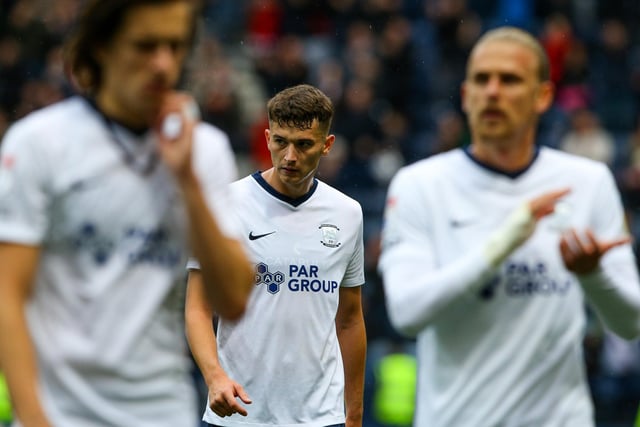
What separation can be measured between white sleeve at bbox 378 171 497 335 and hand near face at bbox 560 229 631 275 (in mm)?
246

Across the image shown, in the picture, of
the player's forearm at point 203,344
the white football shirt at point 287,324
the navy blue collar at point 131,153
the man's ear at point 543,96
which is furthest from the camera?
the white football shirt at point 287,324

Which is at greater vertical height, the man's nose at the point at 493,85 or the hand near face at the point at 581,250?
the man's nose at the point at 493,85

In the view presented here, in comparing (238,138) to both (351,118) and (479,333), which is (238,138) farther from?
(479,333)

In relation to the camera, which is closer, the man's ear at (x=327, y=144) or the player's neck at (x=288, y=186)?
the player's neck at (x=288, y=186)

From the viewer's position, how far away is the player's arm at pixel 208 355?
5.41 m

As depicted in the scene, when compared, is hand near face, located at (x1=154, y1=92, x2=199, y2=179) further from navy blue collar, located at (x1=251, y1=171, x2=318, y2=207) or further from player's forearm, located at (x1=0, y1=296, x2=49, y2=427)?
navy blue collar, located at (x1=251, y1=171, x2=318, y2=207)

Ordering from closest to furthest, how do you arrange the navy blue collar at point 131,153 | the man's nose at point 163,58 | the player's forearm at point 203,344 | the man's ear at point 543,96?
1. the man's nose at point 163,58
2. the navy blue collar at point 131,153
3. the man's ear at point 543,96
4. the player's forearm at point 203,344

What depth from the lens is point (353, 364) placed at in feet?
20.7

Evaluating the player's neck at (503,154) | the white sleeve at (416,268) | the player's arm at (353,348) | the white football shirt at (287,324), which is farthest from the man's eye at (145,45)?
the player's arm at (353,348)

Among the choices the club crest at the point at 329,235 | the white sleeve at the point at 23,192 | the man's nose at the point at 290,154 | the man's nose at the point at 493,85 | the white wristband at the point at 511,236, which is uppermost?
the man's nose at the point at 493,85

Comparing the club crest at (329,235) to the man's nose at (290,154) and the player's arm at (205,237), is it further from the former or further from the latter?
the player's arm at (205,237)

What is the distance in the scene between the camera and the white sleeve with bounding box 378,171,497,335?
441cm

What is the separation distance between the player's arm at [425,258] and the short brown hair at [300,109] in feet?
3.88

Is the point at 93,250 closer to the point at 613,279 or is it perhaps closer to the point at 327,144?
the point at 613,279
